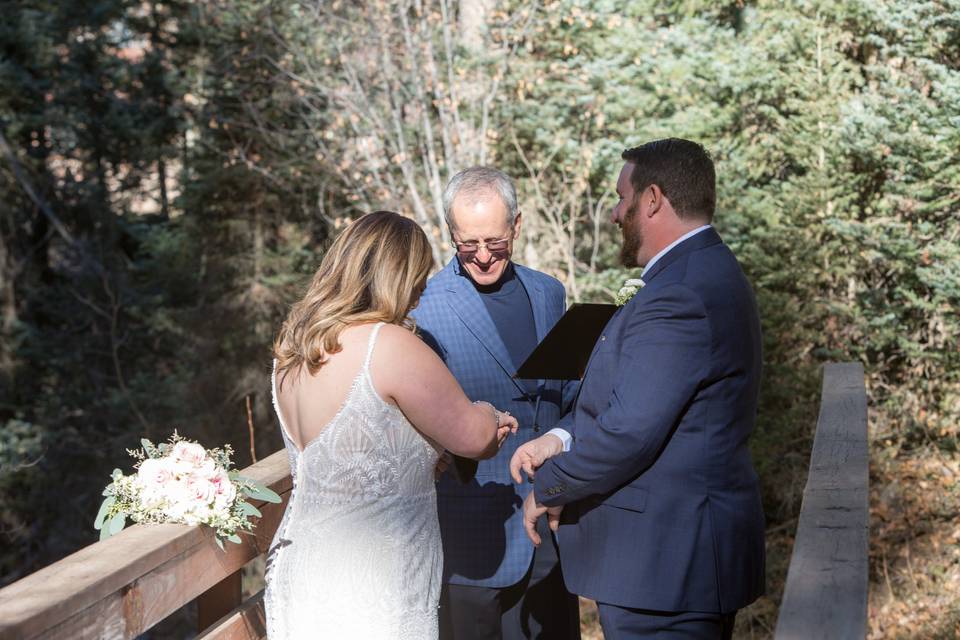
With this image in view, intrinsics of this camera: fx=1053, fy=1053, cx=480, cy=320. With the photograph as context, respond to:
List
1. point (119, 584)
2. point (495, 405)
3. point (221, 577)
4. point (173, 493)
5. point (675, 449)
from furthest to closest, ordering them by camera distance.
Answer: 1. point (495, 405)
2. point (221, 577)
3. point (173, 493)
4. point (675, 449)
5. point (119, 584)

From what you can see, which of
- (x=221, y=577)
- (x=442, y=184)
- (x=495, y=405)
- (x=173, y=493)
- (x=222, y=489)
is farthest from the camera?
(x=442, y=184)

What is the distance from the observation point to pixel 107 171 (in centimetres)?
1577

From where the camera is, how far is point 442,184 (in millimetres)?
10094

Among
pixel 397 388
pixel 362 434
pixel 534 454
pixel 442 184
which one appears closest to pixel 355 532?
pixel 362 434

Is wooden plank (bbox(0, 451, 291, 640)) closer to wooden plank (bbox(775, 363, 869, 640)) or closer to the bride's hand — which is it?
the bride's hand

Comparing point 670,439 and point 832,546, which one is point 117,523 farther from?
point 832,546

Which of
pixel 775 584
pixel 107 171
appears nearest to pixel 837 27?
pixel 775 584

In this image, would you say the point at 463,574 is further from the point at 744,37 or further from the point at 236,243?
the point at 236,243

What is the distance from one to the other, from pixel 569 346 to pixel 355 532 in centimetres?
78

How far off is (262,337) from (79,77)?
4.84 meters

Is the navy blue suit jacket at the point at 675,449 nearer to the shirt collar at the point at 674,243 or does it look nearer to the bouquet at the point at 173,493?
the shirt collar at the point at 674,243

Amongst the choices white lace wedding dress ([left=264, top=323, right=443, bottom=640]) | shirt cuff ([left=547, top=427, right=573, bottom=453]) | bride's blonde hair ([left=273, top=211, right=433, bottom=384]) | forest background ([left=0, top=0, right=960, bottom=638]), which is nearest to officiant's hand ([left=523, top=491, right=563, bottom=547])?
shirt cuff ([left=547, top=427, right=573, bottom=453])

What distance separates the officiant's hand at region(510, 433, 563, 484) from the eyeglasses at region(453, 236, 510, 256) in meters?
0.80

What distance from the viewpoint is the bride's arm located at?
241 centimetres
